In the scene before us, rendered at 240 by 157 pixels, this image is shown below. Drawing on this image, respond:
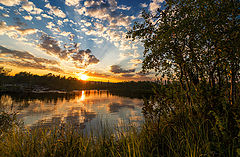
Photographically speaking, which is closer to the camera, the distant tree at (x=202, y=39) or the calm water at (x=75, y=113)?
the distant tree at (x=202, y=39)

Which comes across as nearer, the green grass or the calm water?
the green grass

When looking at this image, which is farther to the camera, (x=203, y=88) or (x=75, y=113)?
(x=75, y=113)

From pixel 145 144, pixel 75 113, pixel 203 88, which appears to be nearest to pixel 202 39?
pixel 203 88

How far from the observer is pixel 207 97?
4.50 meters

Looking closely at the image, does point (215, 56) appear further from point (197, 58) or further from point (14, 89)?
point (14, 89)

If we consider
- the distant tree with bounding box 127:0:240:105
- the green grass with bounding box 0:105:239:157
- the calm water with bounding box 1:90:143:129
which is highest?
the distant tree with bounding box 127:0:240:105

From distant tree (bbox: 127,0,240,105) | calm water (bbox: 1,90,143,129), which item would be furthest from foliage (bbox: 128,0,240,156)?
calm water (bbox: 1,90,143,129)

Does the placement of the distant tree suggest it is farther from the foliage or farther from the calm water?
the calm water

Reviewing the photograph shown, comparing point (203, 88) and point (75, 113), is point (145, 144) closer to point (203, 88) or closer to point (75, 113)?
point (203, 88)

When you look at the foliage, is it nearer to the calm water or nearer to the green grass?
the green grass

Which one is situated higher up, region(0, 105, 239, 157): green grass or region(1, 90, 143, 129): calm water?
region(0, 105, 239, 157): green grass

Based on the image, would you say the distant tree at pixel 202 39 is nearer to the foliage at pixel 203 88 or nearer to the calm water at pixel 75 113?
the foliage at pixel 203 88

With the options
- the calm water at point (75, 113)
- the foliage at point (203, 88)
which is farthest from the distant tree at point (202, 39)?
the calm water at point (75, 113)

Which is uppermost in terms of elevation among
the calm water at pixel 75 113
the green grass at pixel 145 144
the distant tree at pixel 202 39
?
the distant tree at pixel 202 39
